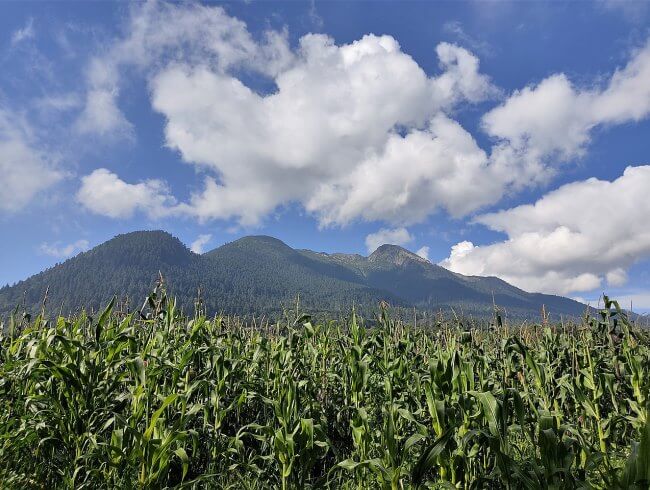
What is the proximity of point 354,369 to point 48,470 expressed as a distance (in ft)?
14.0

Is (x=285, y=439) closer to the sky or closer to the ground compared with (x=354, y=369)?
closer to the ground

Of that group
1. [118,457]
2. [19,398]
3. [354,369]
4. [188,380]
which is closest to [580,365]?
[354,369]

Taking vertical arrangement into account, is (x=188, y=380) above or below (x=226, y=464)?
above

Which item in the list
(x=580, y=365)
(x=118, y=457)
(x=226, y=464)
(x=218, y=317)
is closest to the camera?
(x=118, y=457)

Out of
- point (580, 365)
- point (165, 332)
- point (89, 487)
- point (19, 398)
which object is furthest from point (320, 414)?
point (580, 365)

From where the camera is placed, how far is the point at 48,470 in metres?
4.77

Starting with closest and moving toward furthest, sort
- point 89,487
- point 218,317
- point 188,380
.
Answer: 1. point 89,487
2. point 188,380
3. point 218,317

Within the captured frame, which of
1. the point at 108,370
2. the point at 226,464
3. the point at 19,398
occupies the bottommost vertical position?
the point at 226,464

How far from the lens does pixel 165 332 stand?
563 centimetres

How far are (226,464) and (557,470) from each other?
4346 millimetres

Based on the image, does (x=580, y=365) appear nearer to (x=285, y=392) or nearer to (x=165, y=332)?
(x=285, y=392)

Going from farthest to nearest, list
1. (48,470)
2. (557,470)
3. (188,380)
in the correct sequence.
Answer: (188,380) → (48,470) → (557,470)

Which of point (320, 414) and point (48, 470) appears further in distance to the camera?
point (320, 414)

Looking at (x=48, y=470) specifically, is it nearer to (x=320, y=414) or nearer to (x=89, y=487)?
(x=89, y=487)
